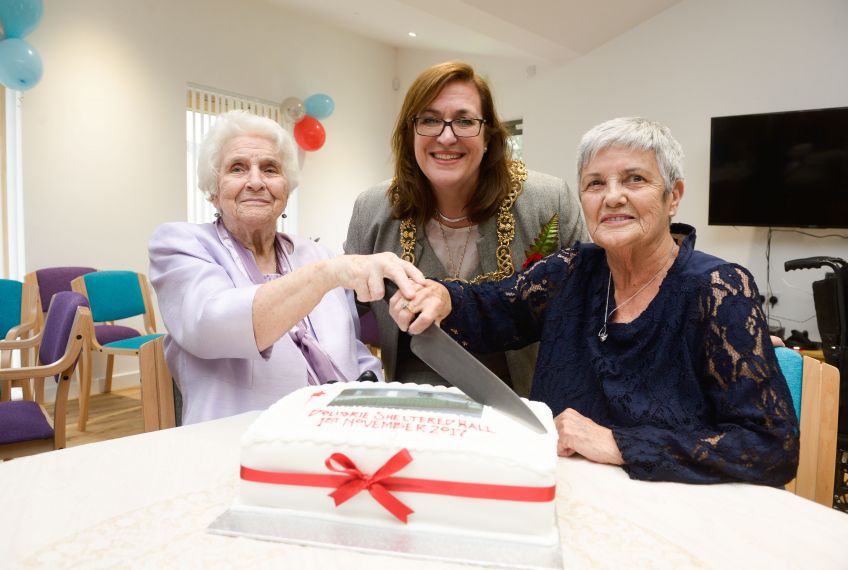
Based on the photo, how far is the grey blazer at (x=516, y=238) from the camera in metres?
1.98

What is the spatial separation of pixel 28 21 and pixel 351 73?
431 cm

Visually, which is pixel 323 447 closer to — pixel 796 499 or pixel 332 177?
pixel 796 499

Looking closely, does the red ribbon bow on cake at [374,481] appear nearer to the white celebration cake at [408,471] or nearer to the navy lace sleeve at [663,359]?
the white celebration cake at [408,471]

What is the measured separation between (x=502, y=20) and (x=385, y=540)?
17.2 ft

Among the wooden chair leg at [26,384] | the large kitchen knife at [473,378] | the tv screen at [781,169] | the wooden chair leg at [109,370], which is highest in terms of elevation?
the tv screen at [781,169]

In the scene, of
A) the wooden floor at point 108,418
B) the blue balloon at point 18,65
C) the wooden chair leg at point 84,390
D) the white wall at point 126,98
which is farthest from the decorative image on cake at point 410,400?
the white wall at point 126,98

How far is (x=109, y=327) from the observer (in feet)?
16.7

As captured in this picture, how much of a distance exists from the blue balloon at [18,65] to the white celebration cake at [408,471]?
4.77 metres

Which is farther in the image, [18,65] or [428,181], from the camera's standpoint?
[18,65]

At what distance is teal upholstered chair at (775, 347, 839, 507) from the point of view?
1.35m

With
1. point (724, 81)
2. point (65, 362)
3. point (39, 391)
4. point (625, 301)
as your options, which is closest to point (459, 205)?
point (625, 301)

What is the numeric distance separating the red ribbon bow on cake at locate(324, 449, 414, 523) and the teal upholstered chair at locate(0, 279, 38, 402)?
3029 mm

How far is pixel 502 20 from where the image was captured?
523cm

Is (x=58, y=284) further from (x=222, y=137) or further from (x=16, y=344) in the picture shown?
(x=222, y=137)
